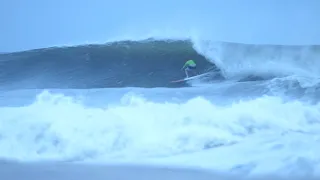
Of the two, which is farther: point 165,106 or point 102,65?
point 102,65

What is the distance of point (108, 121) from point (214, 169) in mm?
535

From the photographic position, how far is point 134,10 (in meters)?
2.47

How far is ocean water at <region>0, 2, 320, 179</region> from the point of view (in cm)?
226

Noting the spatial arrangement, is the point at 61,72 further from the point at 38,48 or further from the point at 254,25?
the point at 254,25

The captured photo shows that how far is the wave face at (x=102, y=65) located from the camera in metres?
2.45

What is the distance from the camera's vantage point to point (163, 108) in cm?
236

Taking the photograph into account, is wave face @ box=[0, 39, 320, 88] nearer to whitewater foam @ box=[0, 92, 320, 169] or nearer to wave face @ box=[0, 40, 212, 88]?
wave face @ box=[0, 40, 212, 88]

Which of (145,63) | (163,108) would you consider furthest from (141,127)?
(145,63)

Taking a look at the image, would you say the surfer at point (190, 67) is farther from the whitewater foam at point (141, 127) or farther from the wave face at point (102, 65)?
the whitewater foam at point (141, 127)

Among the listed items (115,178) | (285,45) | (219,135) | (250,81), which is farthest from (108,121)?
(285,45)

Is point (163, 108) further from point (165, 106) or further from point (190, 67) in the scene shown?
point (190, 67)

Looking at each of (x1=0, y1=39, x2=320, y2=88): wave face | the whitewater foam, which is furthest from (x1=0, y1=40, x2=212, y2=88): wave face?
the whitewater foam

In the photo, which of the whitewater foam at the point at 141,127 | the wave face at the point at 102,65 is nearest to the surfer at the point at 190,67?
the wave face at the point at 102,65

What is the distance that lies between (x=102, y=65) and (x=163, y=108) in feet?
1.28
